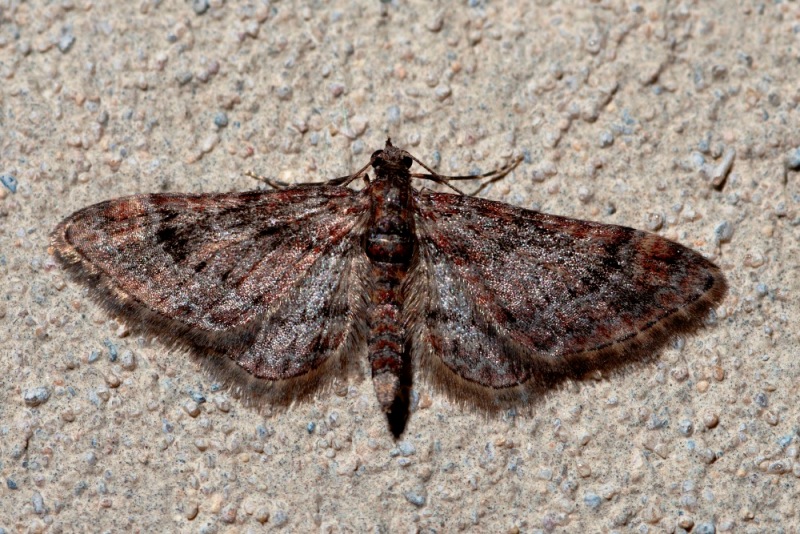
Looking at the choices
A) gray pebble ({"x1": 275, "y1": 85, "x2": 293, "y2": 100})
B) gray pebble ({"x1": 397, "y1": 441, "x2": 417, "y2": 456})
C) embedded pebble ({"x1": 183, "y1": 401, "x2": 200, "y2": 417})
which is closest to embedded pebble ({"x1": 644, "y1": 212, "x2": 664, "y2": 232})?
gray pebble ({"x1": 397, "y1": 441, "x2": 417, "y2": 456})

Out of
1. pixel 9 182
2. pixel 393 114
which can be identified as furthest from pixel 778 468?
pixel 9 182

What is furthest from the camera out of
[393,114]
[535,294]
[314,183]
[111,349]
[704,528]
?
[393,114]

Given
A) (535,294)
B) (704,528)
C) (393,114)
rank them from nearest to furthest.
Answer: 1. (535,294)
2. (704,528)
3. (393,114)

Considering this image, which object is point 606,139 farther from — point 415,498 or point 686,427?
point 415,498

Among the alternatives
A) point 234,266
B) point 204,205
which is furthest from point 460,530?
point 204,205

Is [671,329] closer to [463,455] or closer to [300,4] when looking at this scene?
[463,455]

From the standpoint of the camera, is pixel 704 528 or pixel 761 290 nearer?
pixel 704 528

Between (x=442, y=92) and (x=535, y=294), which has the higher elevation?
(x=442, y=92)

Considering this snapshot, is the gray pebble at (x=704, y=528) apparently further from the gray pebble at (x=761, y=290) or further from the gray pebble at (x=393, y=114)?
the gray pebble at (x=393, y=114)
